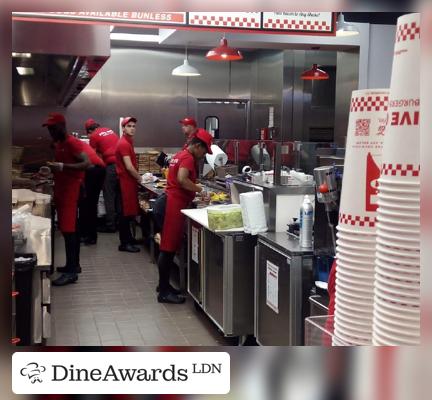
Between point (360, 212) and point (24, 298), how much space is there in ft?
6.87

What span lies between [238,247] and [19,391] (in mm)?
2717

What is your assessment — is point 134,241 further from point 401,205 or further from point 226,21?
point 401,205

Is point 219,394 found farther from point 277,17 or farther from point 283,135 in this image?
point 283,135

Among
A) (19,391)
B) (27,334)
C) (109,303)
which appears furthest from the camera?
(109,303)

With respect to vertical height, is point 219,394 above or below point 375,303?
below

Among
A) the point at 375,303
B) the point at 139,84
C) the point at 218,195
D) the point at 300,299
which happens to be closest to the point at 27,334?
the point at 300,299

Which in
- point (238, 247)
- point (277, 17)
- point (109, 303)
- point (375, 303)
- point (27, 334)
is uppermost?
point (277, 17)

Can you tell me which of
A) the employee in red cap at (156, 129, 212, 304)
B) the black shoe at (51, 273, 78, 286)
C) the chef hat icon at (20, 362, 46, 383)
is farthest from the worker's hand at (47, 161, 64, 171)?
the chef hat icon at (20, 362, 46, 383)

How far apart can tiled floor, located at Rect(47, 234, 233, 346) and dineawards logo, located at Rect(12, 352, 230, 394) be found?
8.68 feet

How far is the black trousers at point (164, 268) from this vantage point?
16.6ft

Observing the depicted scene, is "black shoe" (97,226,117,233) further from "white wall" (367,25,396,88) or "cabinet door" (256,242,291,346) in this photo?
"cabinet door" (256,242,291,346)

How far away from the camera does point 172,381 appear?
143 cm

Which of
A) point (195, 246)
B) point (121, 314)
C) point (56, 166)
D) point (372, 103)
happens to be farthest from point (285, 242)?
point (56, 166)

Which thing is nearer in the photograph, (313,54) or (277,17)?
(277,17)
